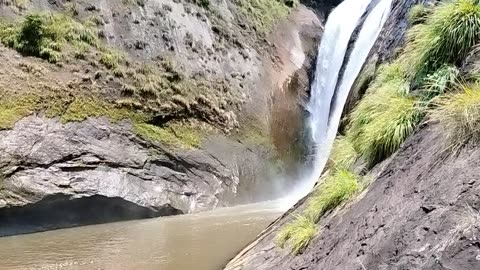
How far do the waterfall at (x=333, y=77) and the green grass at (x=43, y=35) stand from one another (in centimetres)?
962

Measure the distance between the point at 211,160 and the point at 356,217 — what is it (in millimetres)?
13123

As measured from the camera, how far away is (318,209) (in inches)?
244

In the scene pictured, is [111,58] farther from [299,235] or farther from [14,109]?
[299,235]

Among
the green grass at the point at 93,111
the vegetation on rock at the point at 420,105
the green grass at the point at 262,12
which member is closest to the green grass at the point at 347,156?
the vegetation on rock at the point at 420,105

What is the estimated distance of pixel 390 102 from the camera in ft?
20.1

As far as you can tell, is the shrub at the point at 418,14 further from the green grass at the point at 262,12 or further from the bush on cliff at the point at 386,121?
the green grass at the point at 262,12

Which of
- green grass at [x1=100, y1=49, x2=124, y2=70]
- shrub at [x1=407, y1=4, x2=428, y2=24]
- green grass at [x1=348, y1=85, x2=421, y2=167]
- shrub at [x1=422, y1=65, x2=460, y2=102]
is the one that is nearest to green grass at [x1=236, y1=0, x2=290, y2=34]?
green grass at [x1=100, y1=49, x2=124, y2=70]

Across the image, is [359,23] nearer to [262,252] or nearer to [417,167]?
[262,252]

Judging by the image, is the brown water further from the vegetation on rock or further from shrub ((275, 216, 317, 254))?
the vegetation on rock

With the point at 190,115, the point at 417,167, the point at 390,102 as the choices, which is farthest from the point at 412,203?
the point at 190,115

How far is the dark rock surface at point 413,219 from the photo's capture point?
329cm

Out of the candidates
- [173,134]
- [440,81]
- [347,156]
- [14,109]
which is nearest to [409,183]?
[440,81]

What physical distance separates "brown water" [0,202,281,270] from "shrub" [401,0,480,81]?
513 cm

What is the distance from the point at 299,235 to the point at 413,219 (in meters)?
2.23
